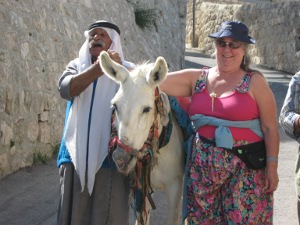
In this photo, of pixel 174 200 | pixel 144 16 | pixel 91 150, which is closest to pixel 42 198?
pixel 174 200

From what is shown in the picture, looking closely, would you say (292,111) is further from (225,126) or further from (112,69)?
(112,69)

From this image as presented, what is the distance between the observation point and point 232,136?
10.7ft

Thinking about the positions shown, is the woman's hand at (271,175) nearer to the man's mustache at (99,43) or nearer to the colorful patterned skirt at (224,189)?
the colorful patterned skirt at (224,189)

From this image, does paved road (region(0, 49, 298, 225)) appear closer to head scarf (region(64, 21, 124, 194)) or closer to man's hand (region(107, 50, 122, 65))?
head scarf (region(64, 21, 124, 194))

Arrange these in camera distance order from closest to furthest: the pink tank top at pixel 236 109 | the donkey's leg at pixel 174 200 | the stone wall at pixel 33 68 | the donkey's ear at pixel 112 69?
the donkey's ear at pixel 112 69 → the pink tank top at pixel 236 109 → the donkey's leg at pixel 174 200 → the stone wall at pixel 33 68

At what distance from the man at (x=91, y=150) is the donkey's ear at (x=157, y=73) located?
0.92 feet

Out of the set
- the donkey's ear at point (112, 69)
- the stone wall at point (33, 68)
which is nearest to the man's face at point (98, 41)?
the donkey's ear at point (112, 69)

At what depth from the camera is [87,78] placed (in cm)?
319

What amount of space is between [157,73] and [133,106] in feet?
0.92

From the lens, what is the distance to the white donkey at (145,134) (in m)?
2.97

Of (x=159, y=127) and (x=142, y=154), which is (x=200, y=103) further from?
(x=142, y=154)

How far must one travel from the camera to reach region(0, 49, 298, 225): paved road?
16.6 ft

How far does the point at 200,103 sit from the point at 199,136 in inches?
8.4

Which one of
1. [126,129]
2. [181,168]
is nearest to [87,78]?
[126,129]
